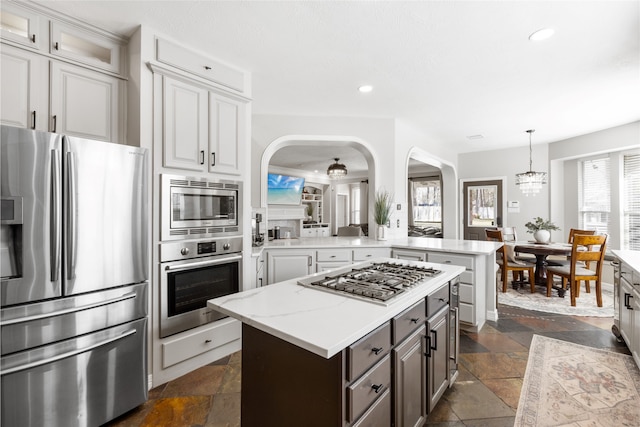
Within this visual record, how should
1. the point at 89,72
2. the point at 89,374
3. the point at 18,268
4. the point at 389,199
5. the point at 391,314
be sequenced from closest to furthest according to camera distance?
the point at 391,314 → the point at 18,268 → the point at 89,374 → the point at 89,72 → the point at 389,199

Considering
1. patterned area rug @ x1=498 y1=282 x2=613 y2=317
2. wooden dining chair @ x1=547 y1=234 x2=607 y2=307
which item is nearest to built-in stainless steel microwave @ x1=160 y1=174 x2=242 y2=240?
patterned area rug @ x1=498 y1=282 x2=613 y2=317

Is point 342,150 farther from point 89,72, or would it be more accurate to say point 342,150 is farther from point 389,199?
point 89,72

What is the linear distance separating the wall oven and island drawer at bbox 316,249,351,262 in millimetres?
1243

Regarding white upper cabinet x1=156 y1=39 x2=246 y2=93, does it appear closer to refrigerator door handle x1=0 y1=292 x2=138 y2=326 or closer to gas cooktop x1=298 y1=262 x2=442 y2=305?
refrigerator door handle x1=0 y1=292 x2=138 y2=326

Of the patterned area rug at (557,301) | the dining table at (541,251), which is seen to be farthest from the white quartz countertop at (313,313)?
the dining table at (541,251)

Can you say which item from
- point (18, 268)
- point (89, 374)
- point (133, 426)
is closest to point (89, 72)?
point (18, 268)

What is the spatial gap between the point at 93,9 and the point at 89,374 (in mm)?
2338

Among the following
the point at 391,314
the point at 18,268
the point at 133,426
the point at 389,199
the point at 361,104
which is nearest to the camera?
the point at 391,314

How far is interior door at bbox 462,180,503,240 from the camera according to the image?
6496mm

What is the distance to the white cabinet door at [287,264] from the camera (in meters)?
3.64

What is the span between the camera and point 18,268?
58.1 inches

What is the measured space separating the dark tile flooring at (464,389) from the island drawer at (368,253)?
1231mm

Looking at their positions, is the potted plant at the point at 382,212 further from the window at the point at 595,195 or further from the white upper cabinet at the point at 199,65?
the window at the point at 595,195

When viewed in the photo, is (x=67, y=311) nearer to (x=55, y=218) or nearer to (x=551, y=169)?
(x=55, y=218)
